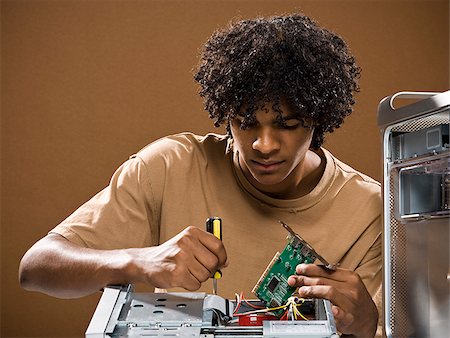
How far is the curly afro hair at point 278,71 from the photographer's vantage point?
1.47 metres

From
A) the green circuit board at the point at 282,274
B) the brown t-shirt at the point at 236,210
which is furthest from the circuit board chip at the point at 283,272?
the brown t-shirt at the point at 236,210

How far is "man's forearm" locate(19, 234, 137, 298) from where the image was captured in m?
1.24

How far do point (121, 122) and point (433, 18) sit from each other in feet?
6.64

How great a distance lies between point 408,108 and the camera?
1.34m

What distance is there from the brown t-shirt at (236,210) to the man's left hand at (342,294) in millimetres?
238

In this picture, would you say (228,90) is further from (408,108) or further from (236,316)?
(236,316)

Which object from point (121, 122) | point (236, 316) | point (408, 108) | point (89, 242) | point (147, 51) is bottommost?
point (236, 316)

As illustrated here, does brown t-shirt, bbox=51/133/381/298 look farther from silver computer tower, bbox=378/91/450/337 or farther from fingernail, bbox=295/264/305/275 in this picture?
fingernail, bbox=295/264/305/275

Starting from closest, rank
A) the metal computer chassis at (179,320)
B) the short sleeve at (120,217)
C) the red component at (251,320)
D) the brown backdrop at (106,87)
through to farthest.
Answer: the metal computer chassis at (179,320)
the red component at (251,320)
the short sleeve at (120,217)
the brown backdrop at (106,87)

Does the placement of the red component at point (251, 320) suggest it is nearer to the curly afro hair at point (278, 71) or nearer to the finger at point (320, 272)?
the finger at point (320, 272)

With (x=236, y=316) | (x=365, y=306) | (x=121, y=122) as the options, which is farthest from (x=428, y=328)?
(x=121, y=122)

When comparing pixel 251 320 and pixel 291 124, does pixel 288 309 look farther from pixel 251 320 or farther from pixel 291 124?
pixel 291 124

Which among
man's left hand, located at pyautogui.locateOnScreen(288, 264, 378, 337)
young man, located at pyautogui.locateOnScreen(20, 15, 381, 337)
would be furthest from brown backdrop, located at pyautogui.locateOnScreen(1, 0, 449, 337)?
man's left hand, located at pyautogui.locateOnScreen(288, 264, 378, 337)

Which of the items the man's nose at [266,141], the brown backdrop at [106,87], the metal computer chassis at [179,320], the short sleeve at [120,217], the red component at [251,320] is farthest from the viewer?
the brown backdrop at [106,87]
